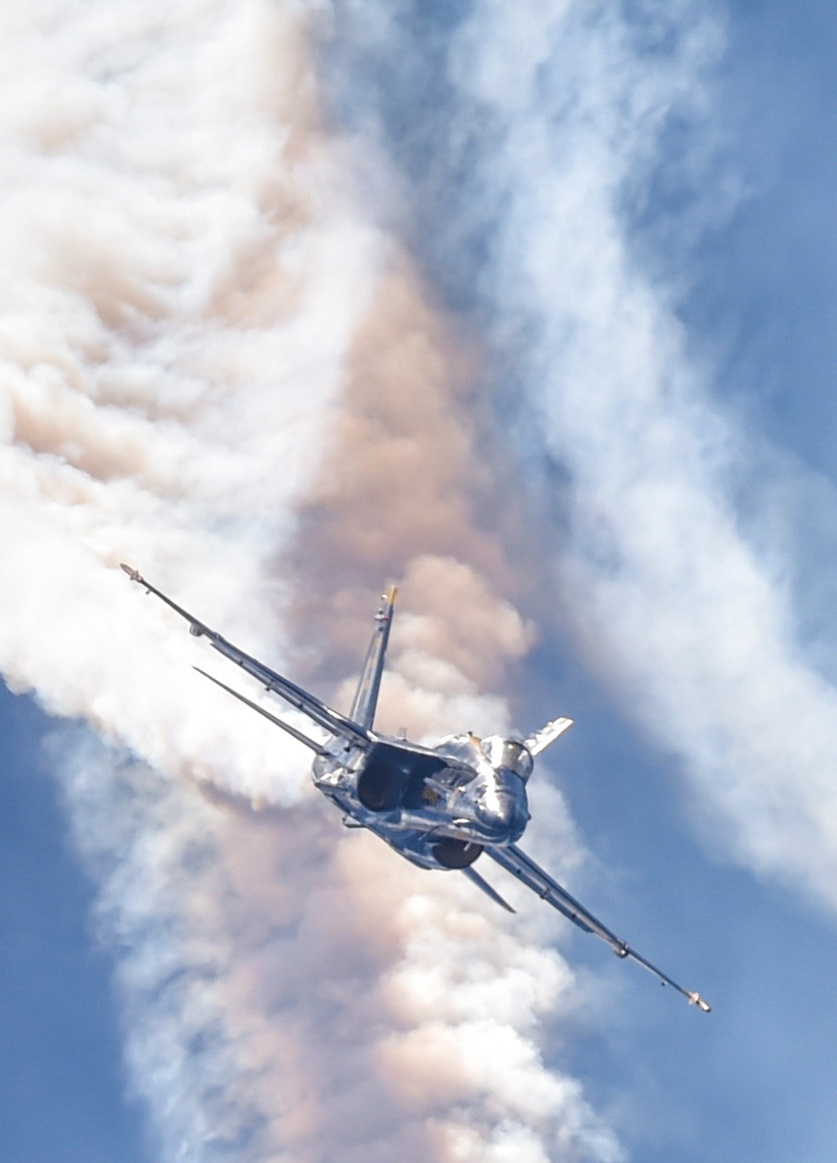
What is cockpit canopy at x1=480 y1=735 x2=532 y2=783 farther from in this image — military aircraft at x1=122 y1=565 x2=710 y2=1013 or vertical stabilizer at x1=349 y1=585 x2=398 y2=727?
vertical stabilizer at x1=349 y1=585 x2=398 y2=727

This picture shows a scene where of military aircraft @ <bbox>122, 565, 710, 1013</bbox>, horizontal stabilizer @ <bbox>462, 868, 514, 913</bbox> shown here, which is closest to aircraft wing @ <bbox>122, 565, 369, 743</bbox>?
military aircraft @ <bbox>122, 565, 710, 1013</bbox>

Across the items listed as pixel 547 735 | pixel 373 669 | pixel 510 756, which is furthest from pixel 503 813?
pixel 373 669

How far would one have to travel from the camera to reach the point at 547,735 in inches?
3625

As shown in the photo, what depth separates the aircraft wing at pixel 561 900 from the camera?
91375 millimetres

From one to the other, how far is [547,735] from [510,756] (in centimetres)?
1430

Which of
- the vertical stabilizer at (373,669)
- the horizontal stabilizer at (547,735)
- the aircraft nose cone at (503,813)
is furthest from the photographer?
the vertical stabilizer at (373,669)

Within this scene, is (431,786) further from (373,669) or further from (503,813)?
(373,669)

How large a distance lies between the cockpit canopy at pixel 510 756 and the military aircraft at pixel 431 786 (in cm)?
7

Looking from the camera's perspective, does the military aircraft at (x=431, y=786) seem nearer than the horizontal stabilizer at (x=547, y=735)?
Yes

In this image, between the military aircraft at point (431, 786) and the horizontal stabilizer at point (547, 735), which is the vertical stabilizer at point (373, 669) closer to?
the military aircraft at point (431, 786)

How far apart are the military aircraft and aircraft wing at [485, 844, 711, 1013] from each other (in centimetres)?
9

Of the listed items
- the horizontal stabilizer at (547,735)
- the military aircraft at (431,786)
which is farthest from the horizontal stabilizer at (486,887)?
the horizontal stabilizer at (547,735)

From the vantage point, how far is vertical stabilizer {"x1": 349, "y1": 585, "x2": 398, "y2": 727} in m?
100

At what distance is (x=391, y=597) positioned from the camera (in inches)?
4390
